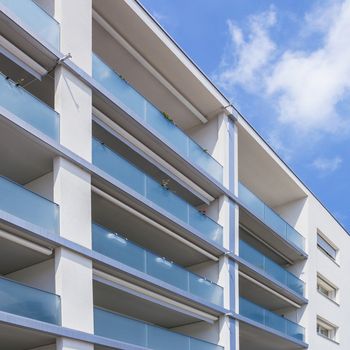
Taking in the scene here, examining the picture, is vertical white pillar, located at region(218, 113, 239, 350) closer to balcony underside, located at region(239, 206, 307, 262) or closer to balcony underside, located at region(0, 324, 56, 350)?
balcony underside, located at region(239, 206, 307, 262)

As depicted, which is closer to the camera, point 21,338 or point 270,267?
point 21,338

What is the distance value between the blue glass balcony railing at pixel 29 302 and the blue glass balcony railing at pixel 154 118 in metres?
5.61

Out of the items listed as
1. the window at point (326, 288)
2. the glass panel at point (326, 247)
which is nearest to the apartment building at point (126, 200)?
the window at point (326, 288)

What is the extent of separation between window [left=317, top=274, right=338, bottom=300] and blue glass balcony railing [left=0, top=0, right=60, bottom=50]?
56.2ft

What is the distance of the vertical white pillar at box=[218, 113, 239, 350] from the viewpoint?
18.0 m

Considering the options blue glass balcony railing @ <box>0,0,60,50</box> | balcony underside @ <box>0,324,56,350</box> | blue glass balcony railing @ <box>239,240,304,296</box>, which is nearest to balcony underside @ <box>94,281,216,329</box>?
balcony underside @ <box>0,324,56,350</box>

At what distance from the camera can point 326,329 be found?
86.6 ft

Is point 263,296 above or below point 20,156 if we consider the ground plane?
below

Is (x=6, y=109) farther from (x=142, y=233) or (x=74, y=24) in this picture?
(x=142, y=233)

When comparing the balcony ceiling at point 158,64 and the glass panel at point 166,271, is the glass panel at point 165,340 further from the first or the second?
the balcony ceiling at point 158,64

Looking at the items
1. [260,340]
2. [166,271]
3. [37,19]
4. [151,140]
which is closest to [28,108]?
[37,19]

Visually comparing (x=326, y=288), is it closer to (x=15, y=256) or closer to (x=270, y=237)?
(x=270, y=237)

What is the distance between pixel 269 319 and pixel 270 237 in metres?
3.76

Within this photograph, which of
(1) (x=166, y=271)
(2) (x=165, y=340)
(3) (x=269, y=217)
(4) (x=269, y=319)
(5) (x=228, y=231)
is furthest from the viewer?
(3) (x=269, y=217)
